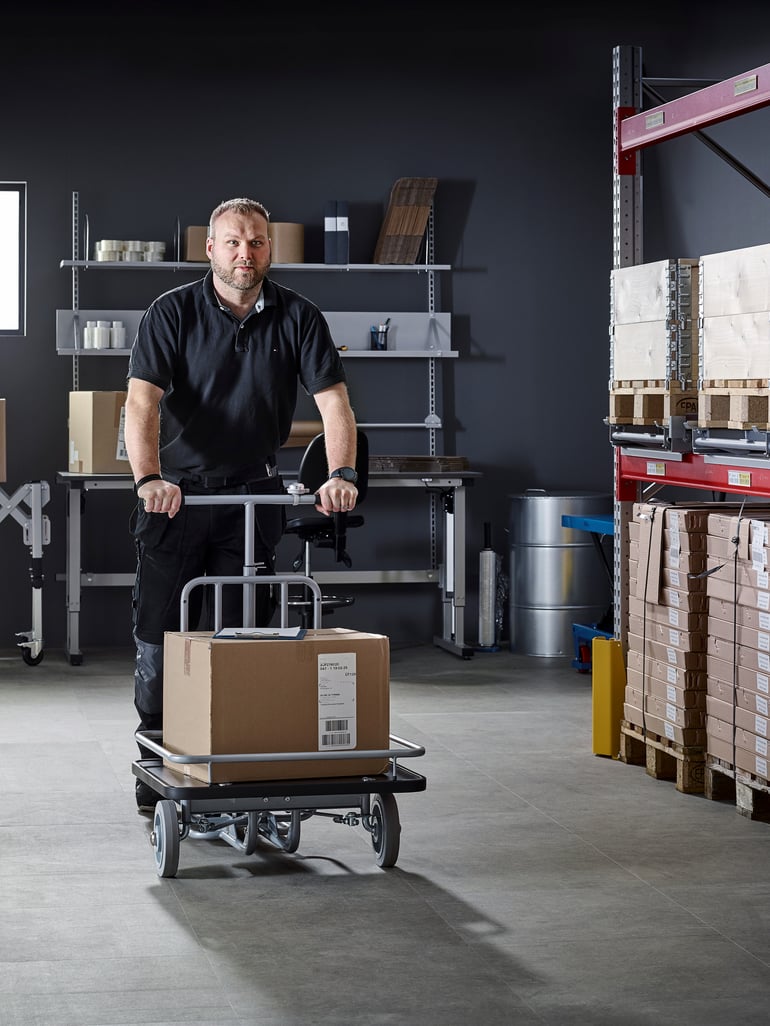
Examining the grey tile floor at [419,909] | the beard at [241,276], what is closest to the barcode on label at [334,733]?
the grey tile floor at [419,909]

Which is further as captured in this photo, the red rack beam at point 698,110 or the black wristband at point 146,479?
the red rack beam at point 698,110

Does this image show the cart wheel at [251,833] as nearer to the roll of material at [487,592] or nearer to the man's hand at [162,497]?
the man's hand at [162,497]

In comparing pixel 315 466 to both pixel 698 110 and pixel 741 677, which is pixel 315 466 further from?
pixel 741 677

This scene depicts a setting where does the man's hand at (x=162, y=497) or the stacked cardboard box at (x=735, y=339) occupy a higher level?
the stacked cardboard box at (x=735, y=339)

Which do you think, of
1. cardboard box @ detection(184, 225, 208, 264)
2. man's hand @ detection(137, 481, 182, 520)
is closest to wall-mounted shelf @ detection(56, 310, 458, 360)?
cardboard box @ detection(184, 225, 208, 264)

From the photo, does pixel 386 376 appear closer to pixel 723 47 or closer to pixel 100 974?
pixel 723 47

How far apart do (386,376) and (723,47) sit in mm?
2581

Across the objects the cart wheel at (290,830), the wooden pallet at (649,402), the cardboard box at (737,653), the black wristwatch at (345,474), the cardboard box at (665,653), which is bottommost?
the cart wheel at (290,830)

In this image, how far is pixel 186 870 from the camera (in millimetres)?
3883

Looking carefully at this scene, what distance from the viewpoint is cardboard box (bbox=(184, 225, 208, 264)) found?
7.88 meters

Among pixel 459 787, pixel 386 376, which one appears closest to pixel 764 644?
pixel 459 787

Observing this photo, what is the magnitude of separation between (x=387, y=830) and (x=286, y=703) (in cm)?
49

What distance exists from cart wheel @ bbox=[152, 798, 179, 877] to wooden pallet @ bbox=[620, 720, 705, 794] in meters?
1.76

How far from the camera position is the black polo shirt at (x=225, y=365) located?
13.4ft
